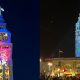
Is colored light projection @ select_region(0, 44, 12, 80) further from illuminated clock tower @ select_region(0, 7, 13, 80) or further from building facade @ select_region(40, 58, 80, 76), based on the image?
building facade @ select_region(40, 58, 80, 76)

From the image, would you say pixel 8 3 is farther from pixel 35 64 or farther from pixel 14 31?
pixel 35 64

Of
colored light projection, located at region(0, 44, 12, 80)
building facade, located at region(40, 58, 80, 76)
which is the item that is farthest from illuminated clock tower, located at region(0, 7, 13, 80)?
building facade, located at region(40, 58, 80, 76)

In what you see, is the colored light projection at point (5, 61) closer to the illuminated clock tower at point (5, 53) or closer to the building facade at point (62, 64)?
the illuminated clock tower at point (5, 53)

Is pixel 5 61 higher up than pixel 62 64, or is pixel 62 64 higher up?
pixel 5 61

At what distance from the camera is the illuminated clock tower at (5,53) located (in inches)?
293

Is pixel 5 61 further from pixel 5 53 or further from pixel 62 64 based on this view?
pixel 62 64

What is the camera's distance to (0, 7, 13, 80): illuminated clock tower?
7.43 meters

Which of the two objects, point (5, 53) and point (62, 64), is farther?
point (62, 64)

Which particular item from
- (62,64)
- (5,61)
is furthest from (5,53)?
A: (62,64)

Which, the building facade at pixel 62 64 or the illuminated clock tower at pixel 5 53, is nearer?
the illuminated clock tower at pixel 5 53

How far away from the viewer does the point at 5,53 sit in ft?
24.5

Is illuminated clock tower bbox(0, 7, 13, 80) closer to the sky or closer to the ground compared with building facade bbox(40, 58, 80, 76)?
closer to the sky

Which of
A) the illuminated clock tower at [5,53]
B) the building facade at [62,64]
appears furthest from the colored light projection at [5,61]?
the building facade at [62,64]

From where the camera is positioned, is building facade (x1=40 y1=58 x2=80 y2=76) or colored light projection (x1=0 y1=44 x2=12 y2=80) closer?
colored light projection (x1=0 y1=44 x2=12 y2=80)
